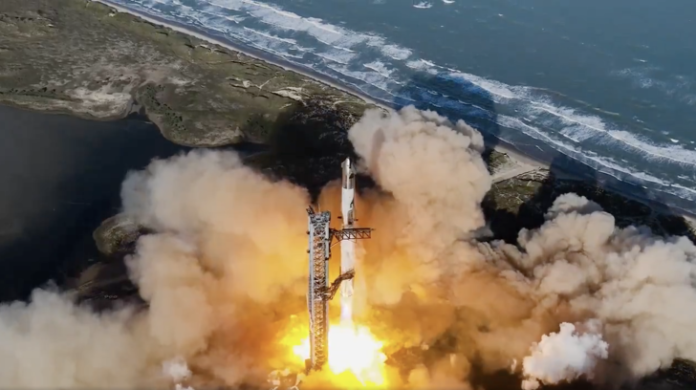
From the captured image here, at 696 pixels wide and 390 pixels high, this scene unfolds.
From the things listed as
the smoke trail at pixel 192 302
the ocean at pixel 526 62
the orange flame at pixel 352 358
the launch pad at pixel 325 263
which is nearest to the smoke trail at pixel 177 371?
the smoke trail at pixel 192 302

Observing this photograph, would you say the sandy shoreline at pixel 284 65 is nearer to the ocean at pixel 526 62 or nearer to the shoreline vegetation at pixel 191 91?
the shoreline vegetation at pixel 191 91

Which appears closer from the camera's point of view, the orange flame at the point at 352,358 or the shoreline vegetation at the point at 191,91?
the orange flame at the point at 352,358

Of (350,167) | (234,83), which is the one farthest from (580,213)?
(234,83)

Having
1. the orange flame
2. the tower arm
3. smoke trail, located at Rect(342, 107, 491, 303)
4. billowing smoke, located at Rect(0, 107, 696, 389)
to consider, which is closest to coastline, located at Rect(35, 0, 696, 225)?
billowing smoke, located at Rect(0, 107, 696, 389)

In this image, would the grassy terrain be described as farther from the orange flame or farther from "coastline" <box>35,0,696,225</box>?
the orange flame

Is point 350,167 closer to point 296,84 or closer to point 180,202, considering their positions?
point 180,202
